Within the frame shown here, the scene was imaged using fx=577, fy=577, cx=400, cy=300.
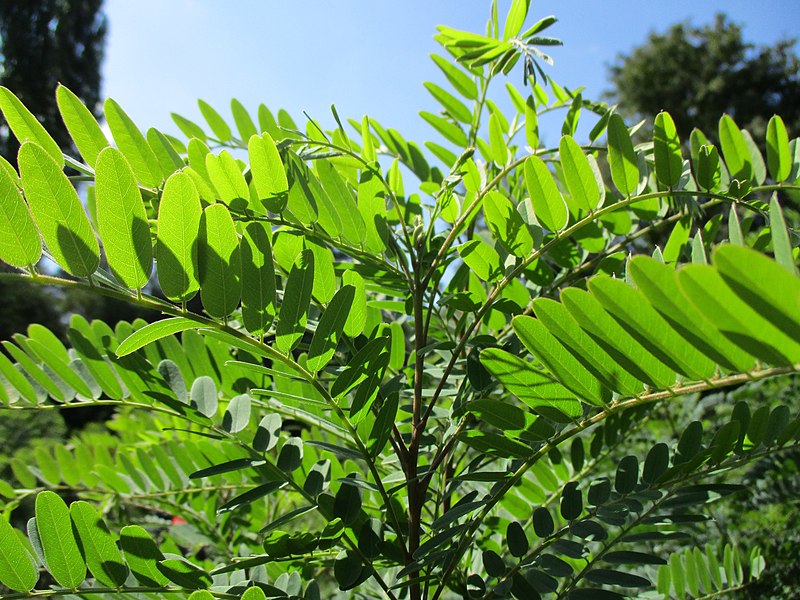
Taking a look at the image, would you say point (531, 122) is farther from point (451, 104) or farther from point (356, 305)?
point (356, 305)

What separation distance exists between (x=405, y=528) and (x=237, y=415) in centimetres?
33

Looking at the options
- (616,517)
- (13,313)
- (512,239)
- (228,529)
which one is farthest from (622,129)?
(13,313)

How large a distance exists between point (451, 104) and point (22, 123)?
798 mm

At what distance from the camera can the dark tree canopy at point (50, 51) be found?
1664 cm

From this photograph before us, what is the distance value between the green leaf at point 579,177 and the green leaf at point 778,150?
0.26 m

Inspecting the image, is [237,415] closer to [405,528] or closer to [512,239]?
[405,528]

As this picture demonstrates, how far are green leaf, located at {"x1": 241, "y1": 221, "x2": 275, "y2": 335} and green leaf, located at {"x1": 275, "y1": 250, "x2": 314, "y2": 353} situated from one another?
2 cm

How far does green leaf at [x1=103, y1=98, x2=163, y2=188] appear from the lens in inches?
28.7

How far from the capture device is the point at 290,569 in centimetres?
92

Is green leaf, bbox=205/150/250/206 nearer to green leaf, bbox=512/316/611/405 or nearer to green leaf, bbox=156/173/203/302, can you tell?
green leaf, bbox=156/173/203/302

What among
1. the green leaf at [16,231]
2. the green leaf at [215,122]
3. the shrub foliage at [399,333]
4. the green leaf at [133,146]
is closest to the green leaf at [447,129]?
the shrub foliage at [399,333]

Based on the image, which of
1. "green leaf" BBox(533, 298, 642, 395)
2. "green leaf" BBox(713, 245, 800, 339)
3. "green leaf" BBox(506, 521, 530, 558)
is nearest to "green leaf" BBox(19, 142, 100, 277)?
"green leaf" BBox(533, 298, 642, 395)

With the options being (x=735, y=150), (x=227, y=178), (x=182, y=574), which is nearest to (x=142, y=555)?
(x=182, y=574)

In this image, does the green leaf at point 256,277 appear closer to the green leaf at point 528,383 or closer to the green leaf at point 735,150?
the green leaf at point 528,383
